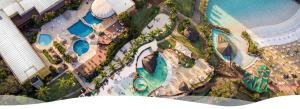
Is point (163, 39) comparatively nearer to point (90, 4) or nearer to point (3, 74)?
point (90, 4)

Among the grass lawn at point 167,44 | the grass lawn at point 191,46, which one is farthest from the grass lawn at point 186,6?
the grass lawn at point 167,44

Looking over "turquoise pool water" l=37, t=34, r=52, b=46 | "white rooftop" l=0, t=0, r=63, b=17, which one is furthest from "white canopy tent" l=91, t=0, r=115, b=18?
"turquoise pool water" l=37, t=34, r=52, b=46

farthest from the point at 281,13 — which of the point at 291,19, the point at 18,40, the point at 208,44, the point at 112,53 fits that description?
the point at 18,40

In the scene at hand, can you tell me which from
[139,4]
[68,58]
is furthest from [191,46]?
[68,58]

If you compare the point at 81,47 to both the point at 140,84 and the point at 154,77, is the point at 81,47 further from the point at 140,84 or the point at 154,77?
the point at 154,77

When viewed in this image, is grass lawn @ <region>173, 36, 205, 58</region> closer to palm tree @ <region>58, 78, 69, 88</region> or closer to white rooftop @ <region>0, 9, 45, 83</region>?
palm tree @ <region>58, 78, 69, 88</region>
